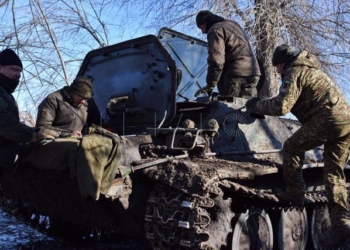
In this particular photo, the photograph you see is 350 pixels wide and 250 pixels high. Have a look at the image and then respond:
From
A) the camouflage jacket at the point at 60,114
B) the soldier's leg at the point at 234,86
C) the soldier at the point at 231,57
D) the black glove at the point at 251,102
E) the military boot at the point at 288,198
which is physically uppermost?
the soldier at the point at 231,57

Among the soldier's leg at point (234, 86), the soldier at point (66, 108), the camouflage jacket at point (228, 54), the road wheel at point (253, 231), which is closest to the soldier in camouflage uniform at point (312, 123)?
the road wheel at point (253, 231)

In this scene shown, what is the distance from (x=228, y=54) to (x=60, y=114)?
91.5 inches

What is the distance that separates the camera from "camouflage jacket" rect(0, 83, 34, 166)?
4.98 m

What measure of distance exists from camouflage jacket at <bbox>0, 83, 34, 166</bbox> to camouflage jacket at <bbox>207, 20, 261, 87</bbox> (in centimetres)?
230

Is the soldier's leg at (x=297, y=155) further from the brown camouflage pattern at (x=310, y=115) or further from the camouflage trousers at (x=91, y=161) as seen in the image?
the camouflage trousers at (x=91, y=161)

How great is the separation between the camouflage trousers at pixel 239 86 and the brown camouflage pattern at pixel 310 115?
139 centimetres

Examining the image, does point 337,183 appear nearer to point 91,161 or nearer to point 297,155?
point 297,155

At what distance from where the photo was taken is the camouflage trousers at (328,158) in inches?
202

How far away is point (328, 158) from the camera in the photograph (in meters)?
5.37

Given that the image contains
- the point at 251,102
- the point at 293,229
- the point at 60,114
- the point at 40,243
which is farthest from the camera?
the point at 40,243

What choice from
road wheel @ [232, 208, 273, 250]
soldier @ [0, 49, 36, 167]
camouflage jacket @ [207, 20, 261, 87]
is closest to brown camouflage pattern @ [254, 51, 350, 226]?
road wheel @ [232, 208, 273, 250]

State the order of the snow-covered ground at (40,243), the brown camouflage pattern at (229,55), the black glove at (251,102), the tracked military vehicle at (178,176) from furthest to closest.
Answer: the snow-covered ground at (40,243), the brown camouflage pattern at (229,55), the black glove at (251,102), the tracked military vehicle at (178,176)

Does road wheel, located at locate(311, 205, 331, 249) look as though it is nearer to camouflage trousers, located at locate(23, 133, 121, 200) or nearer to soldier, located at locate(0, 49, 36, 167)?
camouflage trousers, located at locate(23, 133, 121, 200)

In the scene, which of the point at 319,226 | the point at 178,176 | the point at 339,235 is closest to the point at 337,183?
the point at 339,235
